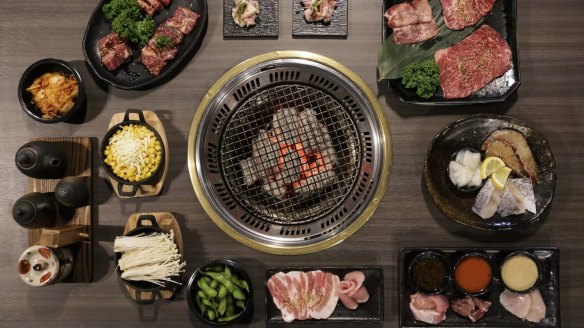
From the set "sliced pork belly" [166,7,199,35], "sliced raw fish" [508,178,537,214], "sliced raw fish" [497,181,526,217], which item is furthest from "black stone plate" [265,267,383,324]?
"sliced pork belly" [166,7,199,35]

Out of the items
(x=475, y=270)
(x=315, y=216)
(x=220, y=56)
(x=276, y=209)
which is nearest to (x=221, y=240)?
(x=276, y=209)

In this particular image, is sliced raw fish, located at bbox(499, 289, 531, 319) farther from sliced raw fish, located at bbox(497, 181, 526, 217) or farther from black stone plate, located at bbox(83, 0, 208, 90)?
black stone plate, located at bbox(83, 0, 208, 90)

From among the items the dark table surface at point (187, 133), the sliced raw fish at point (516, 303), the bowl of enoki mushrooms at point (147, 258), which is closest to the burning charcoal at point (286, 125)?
the dark table surface at point (187, 133)

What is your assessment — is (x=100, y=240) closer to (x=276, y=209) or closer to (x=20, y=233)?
(x=20, y=233)

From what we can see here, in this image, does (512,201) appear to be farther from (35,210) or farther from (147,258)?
(35,210)

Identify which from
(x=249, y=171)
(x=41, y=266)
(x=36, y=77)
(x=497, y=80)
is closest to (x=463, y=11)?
(x=497, y=80)

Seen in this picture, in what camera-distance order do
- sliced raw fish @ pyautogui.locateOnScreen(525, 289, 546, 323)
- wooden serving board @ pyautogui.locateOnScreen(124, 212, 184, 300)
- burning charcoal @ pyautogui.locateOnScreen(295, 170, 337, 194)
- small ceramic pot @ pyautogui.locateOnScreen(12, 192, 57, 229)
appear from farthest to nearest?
1. burning charcoal @ pyautogui.locateOnScreen(295, 170, 337, 194)
2. wooden serving board @ pyautogui.locateOnScreen(124, 212, 184, 300)
3. sliced raw fish @ pyautogui.locateOnScreen(525, 289, 546, 323)
4. small ceramic pot @ pyautogui.locateOnScreen(12, 192, 57, 229)
